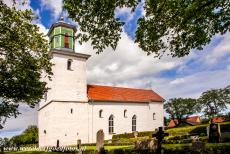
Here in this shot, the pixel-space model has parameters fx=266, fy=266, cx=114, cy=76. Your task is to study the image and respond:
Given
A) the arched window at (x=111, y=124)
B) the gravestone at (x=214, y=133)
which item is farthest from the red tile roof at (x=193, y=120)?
the gravestone at (x=214, y=133)

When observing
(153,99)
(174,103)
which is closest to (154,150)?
(153,99)

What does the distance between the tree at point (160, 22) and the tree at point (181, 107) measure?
70146 millimetres

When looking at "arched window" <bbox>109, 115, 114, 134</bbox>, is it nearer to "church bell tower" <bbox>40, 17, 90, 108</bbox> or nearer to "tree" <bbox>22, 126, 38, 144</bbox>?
"church bell tower" <bbox>40, 17, 90, 108</bbox>

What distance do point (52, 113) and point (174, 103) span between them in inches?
2028

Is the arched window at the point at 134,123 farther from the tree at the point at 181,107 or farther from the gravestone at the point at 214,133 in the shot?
the tree at the point at 181,107

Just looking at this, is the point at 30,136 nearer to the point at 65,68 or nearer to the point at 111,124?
the point at 111,124

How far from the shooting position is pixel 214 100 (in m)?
77.8

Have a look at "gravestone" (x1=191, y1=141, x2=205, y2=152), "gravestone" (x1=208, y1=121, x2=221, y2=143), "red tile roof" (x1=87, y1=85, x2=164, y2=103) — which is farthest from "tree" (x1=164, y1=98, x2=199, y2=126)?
"gravestone" (x1=191, y1=141, x2=205, y2=152)

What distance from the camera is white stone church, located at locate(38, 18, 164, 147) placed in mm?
37125

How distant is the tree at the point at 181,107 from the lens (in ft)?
262

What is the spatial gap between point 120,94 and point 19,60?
2925 centimetres

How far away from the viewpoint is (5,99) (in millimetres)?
20391

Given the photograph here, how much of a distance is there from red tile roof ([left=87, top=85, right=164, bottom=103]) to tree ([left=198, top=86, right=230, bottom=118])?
106ft

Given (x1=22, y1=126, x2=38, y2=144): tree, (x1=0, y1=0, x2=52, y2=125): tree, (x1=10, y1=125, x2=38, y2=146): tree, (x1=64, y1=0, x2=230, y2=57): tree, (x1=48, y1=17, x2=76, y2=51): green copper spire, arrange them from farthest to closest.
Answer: (x1=22, y1=126, x2=38, y2=144): tree
(x1=10, y1=125, x2=38, y2=146): tree
(x1=48, y1=17, x2=76, y2=51): green copper spire
(x1=0, y1=0, x2=52, y2=125): tree
(x1=64, y1=0, x2=230, y2=57): tree
